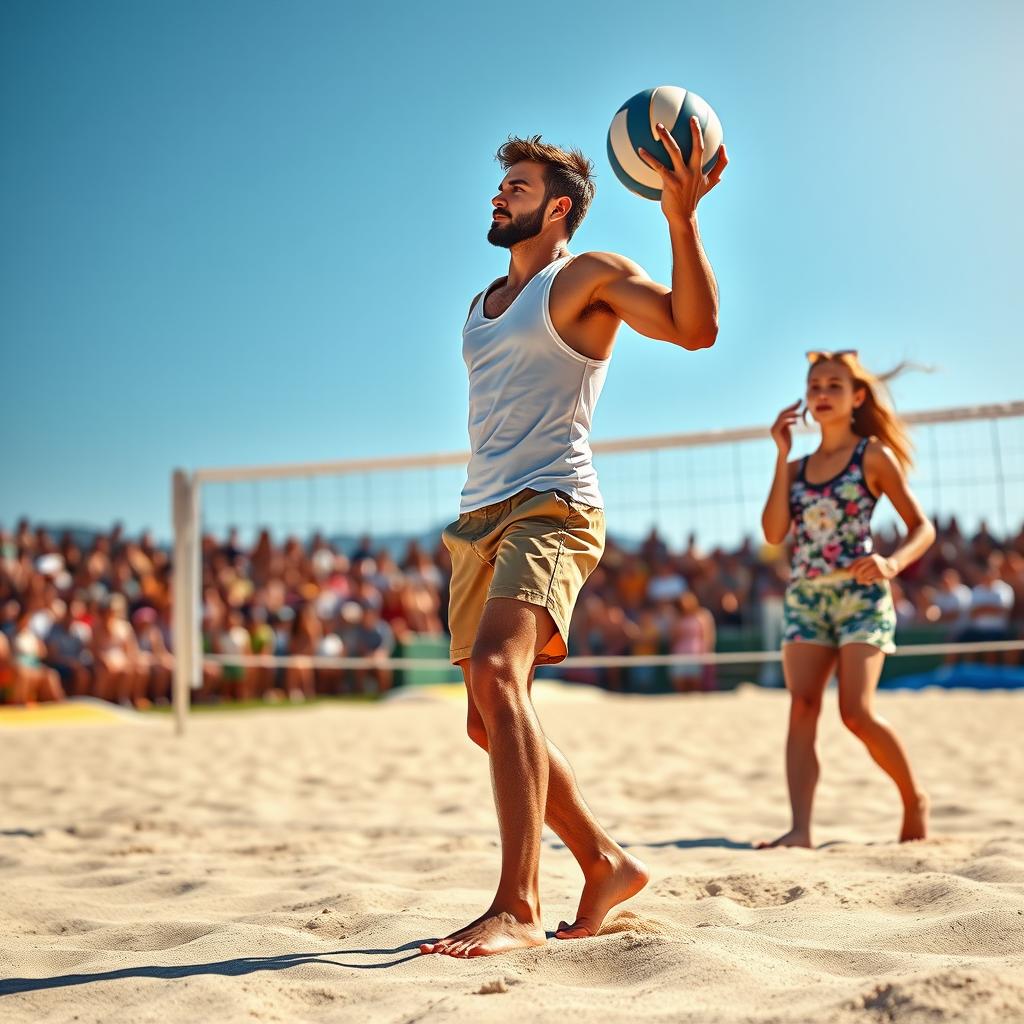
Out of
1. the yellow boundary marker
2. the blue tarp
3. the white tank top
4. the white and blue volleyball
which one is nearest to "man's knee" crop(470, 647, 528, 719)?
the white tank top

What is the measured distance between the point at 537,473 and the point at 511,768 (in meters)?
0.56

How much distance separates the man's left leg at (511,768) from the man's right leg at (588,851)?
0.07 meters

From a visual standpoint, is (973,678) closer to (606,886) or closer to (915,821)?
(915,821)

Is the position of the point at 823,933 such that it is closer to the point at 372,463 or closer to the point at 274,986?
the point at 274,986

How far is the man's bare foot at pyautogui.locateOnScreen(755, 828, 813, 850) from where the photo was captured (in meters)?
3.28

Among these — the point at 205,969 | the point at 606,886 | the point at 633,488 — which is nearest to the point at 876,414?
the point at 606,886

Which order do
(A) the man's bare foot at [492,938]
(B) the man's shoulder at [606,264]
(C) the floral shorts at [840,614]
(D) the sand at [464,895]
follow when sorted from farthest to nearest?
(C) the floral shorts at [840,614], (B) the man's shoulder at [606,264], (A) the man's bare foot at [492,938], (D) the sand at [464,895]

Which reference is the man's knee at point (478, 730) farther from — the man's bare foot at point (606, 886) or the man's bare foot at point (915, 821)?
the man's bare foot at point (915, 821)

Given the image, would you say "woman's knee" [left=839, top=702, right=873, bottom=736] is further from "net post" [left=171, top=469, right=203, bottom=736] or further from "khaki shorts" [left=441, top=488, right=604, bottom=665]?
"net post" [left=171, top=469, right=203, bottom=736]

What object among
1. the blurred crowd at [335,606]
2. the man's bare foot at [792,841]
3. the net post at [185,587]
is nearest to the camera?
the man's bare foot at [792,841]

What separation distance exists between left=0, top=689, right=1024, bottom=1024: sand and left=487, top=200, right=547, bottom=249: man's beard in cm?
134

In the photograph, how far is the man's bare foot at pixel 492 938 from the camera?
1.95 meters

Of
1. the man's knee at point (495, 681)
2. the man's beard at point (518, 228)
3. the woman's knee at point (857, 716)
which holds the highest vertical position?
the man's beard at point (518, 228)

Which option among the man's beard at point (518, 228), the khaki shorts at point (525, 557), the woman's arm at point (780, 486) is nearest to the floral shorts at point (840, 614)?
the woman's arm at point (780, 486)
